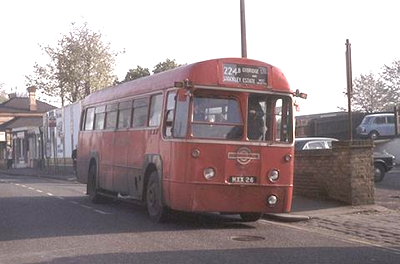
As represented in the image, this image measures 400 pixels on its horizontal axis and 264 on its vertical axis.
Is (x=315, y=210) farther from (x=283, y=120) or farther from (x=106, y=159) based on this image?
(x=106, y=159)

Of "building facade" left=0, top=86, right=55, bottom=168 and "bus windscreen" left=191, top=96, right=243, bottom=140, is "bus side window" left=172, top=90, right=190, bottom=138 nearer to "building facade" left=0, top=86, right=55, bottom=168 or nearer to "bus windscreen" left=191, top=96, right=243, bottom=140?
"bus windscreen" left=191, top=96, right=243, bottom=140

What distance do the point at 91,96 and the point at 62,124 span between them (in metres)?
24.5

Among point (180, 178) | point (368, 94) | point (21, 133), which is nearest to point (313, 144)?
point (180, 178)

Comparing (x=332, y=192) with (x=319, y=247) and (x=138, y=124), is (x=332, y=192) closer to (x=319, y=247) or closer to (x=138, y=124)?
(x=138, y=124)

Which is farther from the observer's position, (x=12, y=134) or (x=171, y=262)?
(x=12, y=134)

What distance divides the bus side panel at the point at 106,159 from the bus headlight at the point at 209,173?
493 cm

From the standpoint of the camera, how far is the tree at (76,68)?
52.3 meters

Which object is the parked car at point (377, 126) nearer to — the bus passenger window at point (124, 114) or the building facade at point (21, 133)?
the building facade at point (21, 133)

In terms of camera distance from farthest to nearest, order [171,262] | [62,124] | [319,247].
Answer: [62,124], [319,247], [171,262]

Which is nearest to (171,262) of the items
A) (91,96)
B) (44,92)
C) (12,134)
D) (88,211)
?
(88,211)

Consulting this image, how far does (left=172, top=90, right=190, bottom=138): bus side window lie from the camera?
12.4 metres

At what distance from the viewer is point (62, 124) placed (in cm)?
4319

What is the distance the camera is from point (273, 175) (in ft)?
41.7

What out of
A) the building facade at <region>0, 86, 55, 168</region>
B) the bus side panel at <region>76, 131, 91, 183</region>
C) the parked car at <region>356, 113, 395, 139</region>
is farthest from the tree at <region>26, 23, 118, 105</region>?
the bus side panel at <region>76, 131, 91, 183</region>
